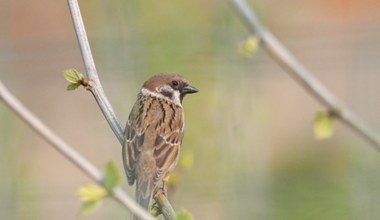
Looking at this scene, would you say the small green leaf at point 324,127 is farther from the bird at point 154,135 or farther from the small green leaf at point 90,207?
the bird at point 154,135

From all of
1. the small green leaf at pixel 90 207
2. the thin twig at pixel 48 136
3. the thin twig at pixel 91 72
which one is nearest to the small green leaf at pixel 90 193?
the small green leaf at pixel 90 207

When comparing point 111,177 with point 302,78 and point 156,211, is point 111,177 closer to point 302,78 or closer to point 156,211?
point 302,78

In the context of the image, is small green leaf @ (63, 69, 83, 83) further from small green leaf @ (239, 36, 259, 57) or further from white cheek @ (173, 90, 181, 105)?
white cheek @ (173, 90, 181, 105)

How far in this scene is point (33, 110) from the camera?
20.6 feet

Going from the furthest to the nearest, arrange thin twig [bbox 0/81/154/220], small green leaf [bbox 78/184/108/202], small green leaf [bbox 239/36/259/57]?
1. small green leaf [bbox 239/36/259/57]
2. small green leaf [bbox 78/184/108/202]
3. thin twig [bbox 0/81/154/220]

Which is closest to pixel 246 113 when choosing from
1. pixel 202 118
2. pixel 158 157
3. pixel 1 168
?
pixel 202 118

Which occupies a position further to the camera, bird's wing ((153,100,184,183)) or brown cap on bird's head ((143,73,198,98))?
brown cap on bird's head ((143,73,198,98))

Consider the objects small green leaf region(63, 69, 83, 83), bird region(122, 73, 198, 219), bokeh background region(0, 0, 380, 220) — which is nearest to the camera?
small green leaf region(63, 69, 83, 83)

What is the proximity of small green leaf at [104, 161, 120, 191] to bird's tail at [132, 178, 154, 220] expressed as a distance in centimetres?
104

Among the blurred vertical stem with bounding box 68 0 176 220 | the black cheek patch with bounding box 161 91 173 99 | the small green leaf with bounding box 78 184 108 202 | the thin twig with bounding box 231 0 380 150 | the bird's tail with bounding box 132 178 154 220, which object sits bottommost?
the small green leaf with bounding box 78 184 108 202

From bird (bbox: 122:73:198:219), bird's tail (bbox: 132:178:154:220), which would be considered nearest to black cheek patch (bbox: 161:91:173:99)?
bird (bbox: 122:73:198:219)

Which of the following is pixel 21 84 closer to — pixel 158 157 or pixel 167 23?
pixel 167 23

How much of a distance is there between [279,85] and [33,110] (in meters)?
1.41

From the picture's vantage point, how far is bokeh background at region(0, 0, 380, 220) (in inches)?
208
